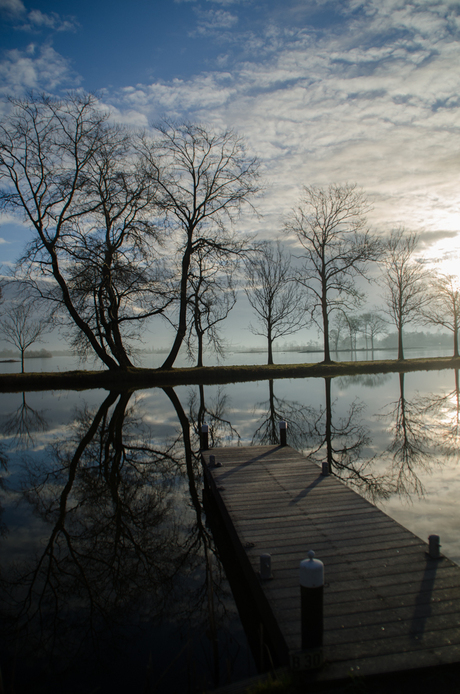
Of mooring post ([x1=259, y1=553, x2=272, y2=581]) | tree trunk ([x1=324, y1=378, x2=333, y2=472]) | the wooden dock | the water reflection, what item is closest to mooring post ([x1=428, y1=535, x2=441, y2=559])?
the wooden dock

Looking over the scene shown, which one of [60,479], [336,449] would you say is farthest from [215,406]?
[60,479]

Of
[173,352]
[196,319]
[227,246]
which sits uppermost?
[227,246]

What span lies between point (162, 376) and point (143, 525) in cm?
2331

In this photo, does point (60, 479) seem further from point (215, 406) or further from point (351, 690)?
point (215, 406)

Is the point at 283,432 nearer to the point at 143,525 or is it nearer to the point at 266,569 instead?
the point at 143,525

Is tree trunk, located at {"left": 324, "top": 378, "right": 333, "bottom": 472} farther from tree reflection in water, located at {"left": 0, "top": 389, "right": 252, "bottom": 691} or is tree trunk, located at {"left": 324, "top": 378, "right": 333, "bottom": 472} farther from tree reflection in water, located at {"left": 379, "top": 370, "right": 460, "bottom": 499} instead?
tree reflection in water, located at {"left": 0, "top": 389, "right": 252, "bottom": 691}

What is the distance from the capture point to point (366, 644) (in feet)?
10.7

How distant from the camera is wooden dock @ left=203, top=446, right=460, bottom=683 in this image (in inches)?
125

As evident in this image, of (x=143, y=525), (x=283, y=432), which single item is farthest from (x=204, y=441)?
(x=143, y=525)

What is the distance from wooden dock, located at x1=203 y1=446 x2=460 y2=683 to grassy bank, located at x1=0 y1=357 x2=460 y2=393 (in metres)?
23.3

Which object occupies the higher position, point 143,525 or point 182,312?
point 182,312

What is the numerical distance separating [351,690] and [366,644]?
1.31 ft

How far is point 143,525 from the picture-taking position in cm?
700

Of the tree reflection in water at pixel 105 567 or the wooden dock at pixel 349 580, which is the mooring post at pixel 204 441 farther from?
the wooden dock at pixel 349 580
